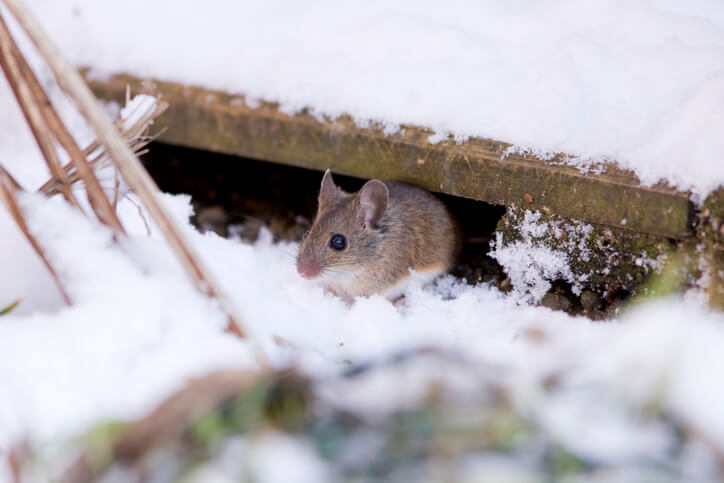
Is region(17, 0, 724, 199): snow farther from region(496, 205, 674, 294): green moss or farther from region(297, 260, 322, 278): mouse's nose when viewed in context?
region(297, 260, 322, 278): mouse's nose

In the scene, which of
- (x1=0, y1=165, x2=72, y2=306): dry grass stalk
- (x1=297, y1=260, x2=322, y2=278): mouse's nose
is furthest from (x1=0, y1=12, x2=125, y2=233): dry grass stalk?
(x1=297, y1=260, x2=322, y2=278): mouse's nose

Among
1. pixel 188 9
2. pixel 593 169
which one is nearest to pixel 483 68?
pixel 593 169

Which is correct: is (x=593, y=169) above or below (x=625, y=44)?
below

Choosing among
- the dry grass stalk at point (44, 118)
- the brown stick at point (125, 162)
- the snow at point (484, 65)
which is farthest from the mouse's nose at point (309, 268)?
the brown stick at point (125, 162)

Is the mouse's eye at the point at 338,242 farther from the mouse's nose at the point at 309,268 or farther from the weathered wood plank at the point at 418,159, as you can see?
the weathered wood plank at the point at 418,159

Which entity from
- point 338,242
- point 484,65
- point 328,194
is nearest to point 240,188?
point 328,194

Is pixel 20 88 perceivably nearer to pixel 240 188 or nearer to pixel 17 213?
pixel 17 213

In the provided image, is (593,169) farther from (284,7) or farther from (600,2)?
(284,7)
